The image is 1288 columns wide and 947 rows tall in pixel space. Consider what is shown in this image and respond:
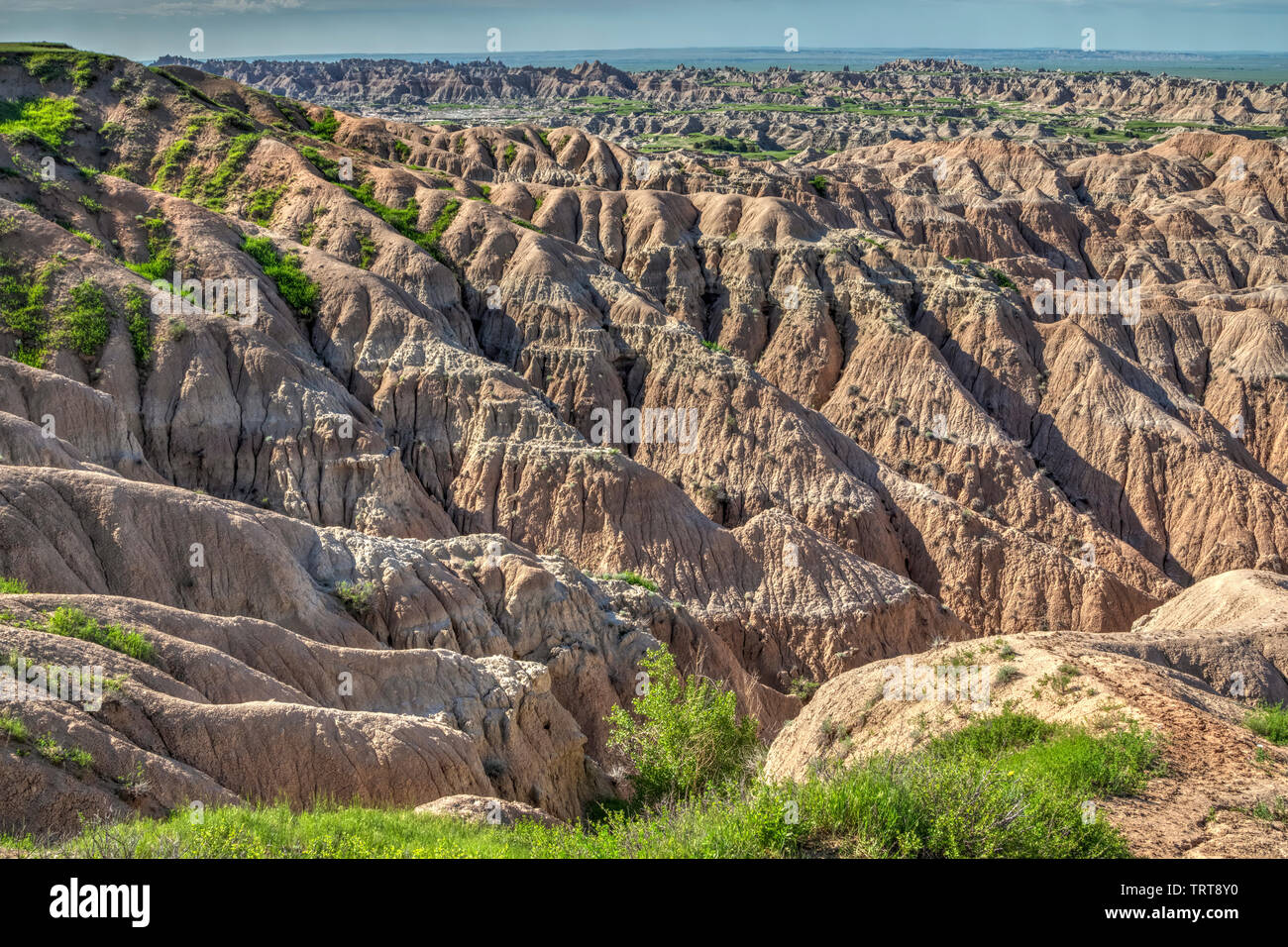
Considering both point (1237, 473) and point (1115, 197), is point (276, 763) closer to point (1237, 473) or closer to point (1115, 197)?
point (1237, 473)

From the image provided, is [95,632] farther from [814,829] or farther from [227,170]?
[227,170]

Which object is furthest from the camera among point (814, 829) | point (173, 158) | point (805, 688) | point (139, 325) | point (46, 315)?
point (173, 158)

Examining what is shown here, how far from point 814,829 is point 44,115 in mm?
58101

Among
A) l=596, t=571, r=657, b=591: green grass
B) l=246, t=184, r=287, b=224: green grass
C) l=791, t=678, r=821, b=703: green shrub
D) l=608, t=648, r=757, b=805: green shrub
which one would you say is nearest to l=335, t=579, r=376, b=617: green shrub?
l=608, t=648, r=757, b=805: green shrub

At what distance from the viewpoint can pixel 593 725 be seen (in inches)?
1043

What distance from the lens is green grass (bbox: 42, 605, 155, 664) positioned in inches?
628

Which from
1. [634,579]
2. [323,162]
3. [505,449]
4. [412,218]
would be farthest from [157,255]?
[634,579]

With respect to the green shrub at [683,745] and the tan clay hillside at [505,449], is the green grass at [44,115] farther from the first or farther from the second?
the green shrub at [683,745]

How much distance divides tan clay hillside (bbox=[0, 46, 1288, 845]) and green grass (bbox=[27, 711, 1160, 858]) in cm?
243

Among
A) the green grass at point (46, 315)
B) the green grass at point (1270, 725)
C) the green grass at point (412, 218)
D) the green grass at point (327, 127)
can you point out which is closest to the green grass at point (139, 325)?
the green grass at point (46, 315)

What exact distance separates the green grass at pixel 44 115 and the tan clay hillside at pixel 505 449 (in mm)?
302

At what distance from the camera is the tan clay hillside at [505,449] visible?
19.6 m

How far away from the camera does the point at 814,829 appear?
1142cm

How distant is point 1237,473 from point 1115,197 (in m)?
58.8
